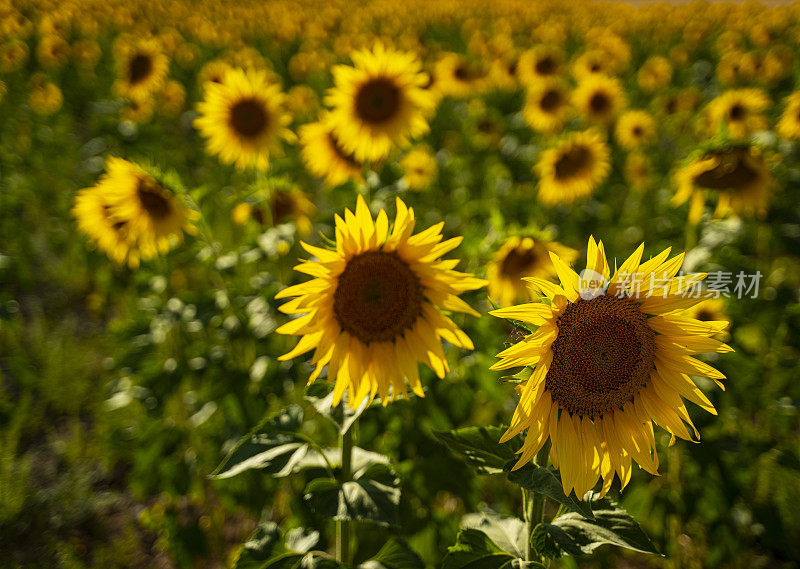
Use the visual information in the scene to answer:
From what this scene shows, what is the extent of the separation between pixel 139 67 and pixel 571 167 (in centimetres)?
412

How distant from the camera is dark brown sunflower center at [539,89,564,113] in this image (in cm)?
580

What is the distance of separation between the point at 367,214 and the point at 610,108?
5337mm

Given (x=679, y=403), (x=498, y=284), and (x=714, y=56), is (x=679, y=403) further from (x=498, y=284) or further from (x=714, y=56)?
(x=714, y=56)

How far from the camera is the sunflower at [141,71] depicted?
4703 millimetres

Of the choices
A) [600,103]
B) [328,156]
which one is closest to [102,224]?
[328,156]

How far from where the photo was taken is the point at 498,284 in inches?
127

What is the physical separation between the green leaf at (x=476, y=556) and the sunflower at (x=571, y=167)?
374 cm

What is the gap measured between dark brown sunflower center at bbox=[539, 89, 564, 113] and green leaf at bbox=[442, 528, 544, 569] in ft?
17.5

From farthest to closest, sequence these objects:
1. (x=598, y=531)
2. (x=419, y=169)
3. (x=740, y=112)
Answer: (x=419, y=169), (x=740, y=112), (x=598, y=531)

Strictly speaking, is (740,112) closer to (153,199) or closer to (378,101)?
(378,101)

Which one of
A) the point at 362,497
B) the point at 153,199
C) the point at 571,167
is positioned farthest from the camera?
the point at 571,167

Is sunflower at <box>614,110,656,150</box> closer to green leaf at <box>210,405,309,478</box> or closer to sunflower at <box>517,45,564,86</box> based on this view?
sunflower at <box>517,45,564,86</box>

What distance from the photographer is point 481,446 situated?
4.64 ft

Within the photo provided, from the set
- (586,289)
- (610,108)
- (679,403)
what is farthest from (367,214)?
(610,108)
